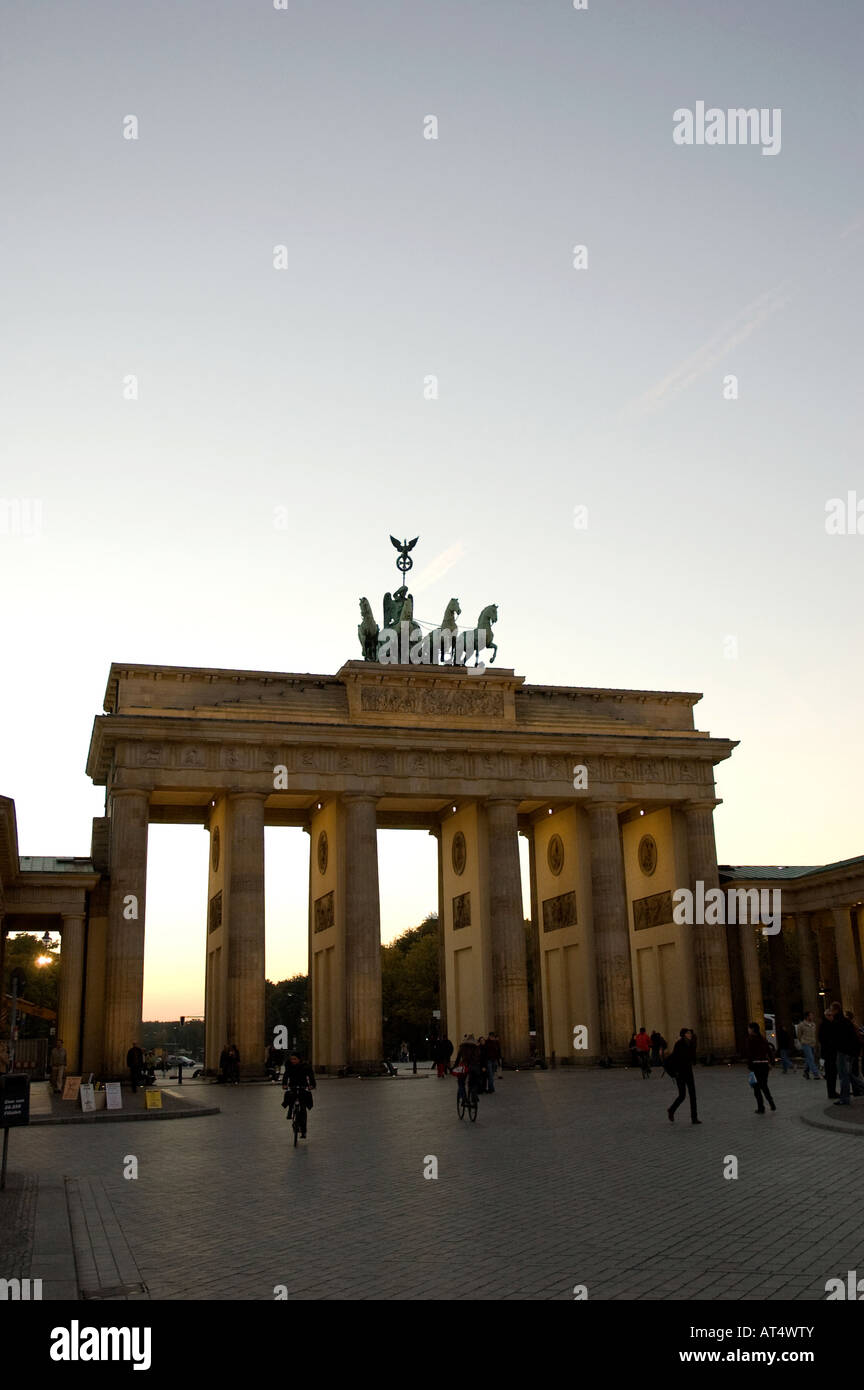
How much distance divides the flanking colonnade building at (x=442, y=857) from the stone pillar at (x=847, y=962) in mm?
123

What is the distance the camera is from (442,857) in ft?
202

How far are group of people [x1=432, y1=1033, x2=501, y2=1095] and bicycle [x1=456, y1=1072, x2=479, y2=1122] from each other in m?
0.06

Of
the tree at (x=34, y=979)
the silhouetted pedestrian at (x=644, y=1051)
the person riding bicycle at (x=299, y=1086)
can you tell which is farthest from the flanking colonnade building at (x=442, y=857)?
the tree at (x=34, y=979)

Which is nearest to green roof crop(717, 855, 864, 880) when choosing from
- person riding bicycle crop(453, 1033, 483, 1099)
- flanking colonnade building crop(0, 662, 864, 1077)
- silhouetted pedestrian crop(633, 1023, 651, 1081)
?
flanking colonnade building crop(0, 662, 864, 1077)

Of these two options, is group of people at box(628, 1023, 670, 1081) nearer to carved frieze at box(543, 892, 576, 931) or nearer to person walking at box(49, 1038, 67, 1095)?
carved frieze at box(543, 892, 576, 931)

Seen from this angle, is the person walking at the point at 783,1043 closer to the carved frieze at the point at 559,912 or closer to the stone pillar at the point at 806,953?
the carved frieze at the point at 559,912

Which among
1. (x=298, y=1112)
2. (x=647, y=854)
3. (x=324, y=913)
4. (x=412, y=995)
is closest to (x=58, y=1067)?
(x=324, y=913)

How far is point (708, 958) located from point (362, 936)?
16.6m

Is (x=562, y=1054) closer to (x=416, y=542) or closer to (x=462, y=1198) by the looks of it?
(x=416, y=542)

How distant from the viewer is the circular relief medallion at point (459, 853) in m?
58.2

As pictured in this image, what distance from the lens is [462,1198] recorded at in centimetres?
1429

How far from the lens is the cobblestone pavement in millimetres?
9773

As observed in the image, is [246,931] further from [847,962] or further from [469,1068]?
[847,962]

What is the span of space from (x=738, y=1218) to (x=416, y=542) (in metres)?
50.8
